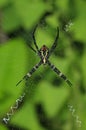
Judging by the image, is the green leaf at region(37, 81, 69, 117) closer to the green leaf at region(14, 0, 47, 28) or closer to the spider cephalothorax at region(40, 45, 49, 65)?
the spider cephalothorax at region(40, 45, 49, 65)

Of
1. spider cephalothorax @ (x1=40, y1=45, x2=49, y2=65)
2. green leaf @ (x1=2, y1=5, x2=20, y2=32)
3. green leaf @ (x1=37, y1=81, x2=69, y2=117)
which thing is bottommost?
green leaf @ (x1=37, y1=81, x2=69, y2=117)

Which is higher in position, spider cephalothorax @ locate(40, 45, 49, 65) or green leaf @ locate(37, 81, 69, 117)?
spider cephalothorax @ locate(40, 45, 49, 65)

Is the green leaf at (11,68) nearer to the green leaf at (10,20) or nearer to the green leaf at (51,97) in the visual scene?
the green leaf at (51,97)

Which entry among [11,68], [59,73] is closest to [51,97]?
[59,73]

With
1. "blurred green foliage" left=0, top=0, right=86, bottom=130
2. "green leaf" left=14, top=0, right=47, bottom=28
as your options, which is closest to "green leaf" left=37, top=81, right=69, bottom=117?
"blurred green foliage" left=0, top=0, right=86, bottom=130

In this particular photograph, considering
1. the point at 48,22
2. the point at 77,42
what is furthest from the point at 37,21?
the point at 77,42

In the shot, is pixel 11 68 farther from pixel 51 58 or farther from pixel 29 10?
pixel 29 10

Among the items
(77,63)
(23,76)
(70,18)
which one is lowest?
(23,76)

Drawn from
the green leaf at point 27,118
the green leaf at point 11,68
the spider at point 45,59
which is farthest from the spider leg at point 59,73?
the green leaf at point 11,68

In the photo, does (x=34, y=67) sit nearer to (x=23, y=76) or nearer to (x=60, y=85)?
(x=60, y=85)
